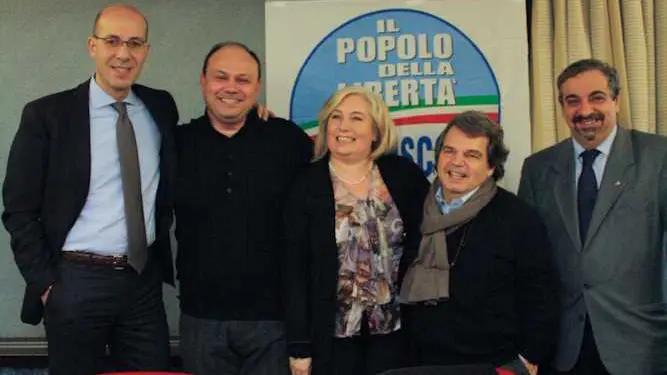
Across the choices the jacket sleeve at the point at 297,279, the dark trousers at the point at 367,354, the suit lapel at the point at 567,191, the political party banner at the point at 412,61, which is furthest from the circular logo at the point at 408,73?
the dark trousers at the point at 367,354

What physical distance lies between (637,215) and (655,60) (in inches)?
37.8

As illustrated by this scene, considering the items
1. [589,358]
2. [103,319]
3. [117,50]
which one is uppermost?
[117,50]

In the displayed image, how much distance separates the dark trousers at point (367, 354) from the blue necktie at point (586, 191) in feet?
2.30

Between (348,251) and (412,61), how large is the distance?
1.06 m

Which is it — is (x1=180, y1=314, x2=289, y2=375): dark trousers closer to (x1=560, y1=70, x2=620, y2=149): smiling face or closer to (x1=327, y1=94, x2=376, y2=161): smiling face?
(x1=327, y1=94, x2=376, y2=161): smiling face

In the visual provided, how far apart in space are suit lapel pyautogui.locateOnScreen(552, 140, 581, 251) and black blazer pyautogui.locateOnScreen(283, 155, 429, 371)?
0.47 m

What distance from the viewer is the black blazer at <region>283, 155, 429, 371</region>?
95.0 inches

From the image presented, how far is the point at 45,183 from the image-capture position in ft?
8.14

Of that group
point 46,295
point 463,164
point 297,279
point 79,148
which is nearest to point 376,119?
point 463,164

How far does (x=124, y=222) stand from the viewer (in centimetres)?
249

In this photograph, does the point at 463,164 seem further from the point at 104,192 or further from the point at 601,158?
the point at 104,192

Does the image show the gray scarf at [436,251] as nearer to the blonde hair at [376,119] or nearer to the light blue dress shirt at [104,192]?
the blonde hair at [376,119]

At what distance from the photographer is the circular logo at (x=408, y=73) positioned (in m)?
3.12

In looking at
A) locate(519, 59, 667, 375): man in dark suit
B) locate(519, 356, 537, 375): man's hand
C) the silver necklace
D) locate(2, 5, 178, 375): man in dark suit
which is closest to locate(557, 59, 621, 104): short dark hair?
locate(519, 59, 667, 375): man in dark suit
